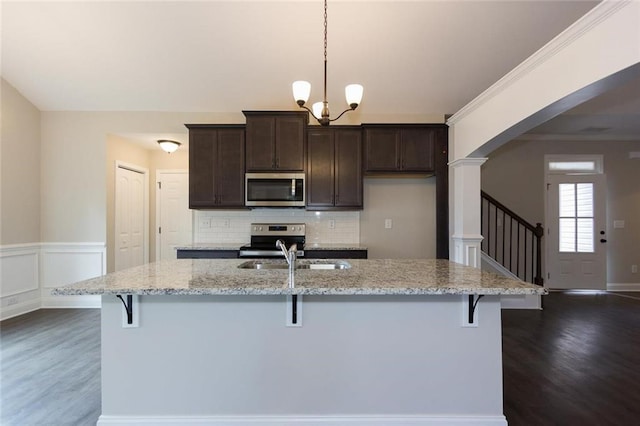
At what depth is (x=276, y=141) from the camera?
3.89 metres

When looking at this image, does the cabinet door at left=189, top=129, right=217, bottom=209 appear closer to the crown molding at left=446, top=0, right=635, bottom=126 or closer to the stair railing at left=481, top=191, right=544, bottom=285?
the crown molding at left=446, top=0, right=635, bottom=126

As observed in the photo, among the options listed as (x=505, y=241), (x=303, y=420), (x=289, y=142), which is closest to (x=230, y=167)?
(x=289, y=142)

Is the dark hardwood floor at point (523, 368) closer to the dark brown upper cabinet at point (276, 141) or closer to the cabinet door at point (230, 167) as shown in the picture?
the cabinet door at point (230, 167)

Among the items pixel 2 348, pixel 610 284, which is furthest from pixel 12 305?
pixel 610 284

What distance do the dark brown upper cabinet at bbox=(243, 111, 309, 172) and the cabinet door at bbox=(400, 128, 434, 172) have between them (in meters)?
1.27

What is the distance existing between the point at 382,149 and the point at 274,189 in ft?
4.73

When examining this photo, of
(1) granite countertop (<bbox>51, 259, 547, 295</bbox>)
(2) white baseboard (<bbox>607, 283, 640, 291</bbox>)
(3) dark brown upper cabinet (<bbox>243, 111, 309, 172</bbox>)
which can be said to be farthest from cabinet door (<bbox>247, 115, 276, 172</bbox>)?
(2) white baseboard (<bbox>607, 283, 640, 291</bbox>)

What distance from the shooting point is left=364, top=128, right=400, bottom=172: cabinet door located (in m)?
3.97

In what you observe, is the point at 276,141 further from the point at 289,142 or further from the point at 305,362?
the point at 305,362

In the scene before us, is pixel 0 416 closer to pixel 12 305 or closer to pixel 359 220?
pixel 12 305

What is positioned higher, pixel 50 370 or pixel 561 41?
pixel 561 41

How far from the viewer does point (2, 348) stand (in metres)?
2.92

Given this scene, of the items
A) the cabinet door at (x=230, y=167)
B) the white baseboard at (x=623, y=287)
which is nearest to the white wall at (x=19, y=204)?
the cabinet door at (x=230, y=167)

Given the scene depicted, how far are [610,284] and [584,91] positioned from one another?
4.94 m
